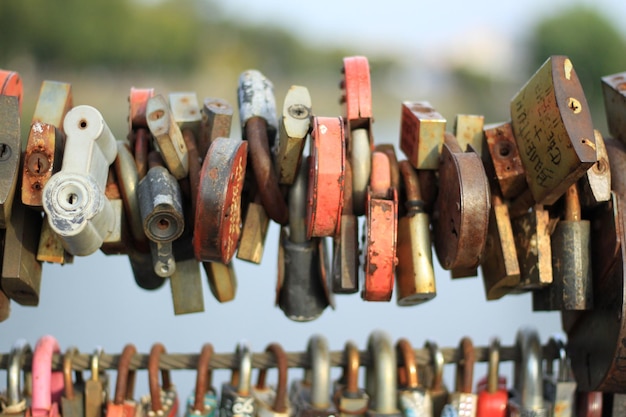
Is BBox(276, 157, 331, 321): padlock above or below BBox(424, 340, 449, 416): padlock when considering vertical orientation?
above

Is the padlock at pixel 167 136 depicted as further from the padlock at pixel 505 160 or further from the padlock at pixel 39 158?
the padlock at pixel 505 160

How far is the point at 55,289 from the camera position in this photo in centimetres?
155

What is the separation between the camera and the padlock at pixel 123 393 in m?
0.55

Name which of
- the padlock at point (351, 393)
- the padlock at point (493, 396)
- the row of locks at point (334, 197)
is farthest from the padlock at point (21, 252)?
the padlock at point (493, 396)

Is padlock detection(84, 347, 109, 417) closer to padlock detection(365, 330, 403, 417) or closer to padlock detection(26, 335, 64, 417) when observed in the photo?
padlock detection(26, 335, 64, 417)

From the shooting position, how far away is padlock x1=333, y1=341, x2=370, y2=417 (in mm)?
565

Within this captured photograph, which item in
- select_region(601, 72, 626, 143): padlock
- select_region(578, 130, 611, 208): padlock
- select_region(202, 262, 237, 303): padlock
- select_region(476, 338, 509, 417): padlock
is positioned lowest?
select_region(476, 338, 509, 417): padlock

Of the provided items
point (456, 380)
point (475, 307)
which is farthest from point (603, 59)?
point (456, 380)

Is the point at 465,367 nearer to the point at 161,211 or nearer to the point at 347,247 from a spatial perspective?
the point at 347,247

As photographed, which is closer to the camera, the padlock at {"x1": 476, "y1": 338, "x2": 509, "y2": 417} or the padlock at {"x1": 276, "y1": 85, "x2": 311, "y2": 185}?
the padlock at {"x1": 276, "y1": 85, "x2": 311, "y2": 185}

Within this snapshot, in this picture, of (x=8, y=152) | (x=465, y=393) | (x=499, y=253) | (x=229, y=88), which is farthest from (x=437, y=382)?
(x=229, y=88)

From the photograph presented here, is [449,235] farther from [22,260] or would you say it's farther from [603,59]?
[603,59]

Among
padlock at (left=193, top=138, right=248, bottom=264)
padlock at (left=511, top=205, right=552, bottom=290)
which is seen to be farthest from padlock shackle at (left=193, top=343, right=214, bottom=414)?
padlock at (left=511, top=205, right=552, bottom=290)

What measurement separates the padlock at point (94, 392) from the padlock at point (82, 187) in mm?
118
